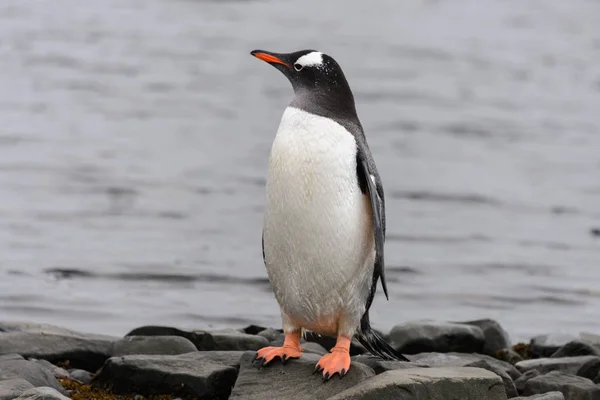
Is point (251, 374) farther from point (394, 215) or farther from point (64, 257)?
point (394, 215)

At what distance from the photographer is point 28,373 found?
643 cm

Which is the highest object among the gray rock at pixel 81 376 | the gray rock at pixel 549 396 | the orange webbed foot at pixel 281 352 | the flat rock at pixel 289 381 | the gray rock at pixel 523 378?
the orange webbed foot at pixel 281 352

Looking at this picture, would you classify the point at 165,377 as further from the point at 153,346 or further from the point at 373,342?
the point at 373,342

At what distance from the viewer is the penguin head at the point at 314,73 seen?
6699mm

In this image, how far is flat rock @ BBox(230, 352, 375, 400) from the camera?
627 centimetres

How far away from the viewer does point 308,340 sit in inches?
329

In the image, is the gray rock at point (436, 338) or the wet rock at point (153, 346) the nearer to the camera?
the wet rock at point (153, 346)

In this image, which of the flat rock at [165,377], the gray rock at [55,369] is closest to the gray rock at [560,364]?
the flat rock at [165,377]

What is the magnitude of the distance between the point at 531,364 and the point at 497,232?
576 cm

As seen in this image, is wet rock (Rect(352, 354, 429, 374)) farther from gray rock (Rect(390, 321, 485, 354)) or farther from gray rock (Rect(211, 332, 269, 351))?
gray rock (Rect(390, 321, 485, 354))

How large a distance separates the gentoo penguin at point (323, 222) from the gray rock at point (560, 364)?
5.12ft

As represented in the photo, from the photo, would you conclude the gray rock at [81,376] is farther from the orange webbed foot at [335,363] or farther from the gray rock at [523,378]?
the gray rock at [523,378]

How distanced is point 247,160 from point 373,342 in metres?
10.4

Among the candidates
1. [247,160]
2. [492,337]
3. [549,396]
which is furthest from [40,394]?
[247,160]
